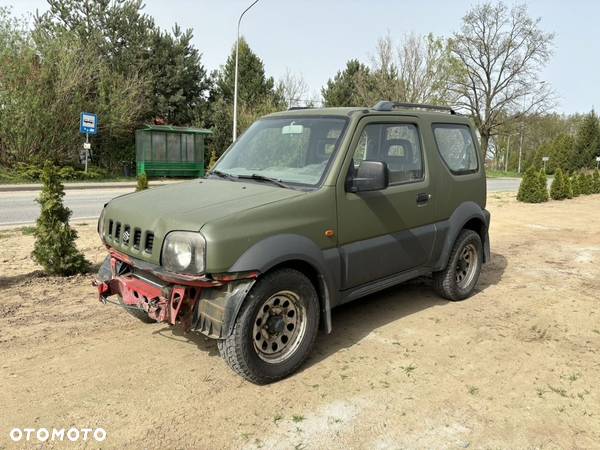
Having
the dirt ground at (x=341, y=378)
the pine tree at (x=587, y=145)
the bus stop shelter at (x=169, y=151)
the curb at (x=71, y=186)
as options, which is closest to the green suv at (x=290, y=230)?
the dirt ground at (x=341, y=378)

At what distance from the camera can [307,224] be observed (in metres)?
3.61

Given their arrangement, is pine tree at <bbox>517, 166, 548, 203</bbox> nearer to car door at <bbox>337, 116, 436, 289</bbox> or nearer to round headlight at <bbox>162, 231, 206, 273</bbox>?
car door at <bbox>337, 116, 436, 289</bbox>

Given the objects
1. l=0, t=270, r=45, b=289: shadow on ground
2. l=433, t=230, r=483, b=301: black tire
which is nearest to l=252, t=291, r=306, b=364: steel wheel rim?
l=433, t=230, r=483, b=301: black tire

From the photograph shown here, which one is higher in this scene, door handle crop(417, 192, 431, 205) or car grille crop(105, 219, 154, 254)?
door handle crop(417, 192, 431, 205)

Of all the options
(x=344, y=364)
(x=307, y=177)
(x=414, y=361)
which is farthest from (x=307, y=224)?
(x=414, y=361)

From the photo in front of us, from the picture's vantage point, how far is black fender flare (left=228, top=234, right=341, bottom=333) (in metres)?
3.22

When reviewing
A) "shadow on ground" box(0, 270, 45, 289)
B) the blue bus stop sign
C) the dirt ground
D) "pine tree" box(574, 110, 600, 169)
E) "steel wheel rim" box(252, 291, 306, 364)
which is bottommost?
the dirt ground

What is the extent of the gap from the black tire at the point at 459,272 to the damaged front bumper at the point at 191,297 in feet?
8.83

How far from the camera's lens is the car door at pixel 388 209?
12.9 ft

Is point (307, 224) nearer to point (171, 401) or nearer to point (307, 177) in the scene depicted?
point (307, 177)

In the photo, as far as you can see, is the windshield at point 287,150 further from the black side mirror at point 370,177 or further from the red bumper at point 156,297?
the red bumper at point 156,297

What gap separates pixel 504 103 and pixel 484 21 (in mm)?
7695

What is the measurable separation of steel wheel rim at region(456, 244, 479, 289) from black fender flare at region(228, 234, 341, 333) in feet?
7.12

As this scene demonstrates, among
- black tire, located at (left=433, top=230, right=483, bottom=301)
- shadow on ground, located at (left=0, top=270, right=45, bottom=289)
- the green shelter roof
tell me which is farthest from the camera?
the green shelter roof
